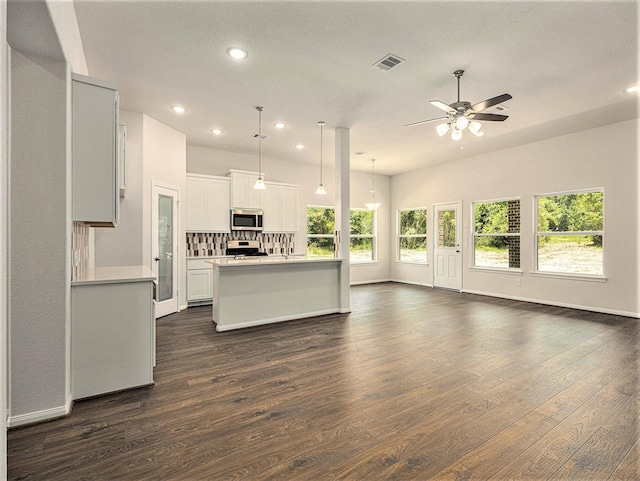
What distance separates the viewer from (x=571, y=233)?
5.96m

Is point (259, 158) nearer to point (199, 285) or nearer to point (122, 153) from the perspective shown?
point (199, 285)

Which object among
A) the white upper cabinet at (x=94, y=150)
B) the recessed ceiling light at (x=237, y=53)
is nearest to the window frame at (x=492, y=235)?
the recessed ceiling light at (x=237, y=53)

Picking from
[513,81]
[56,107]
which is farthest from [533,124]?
[56,107]

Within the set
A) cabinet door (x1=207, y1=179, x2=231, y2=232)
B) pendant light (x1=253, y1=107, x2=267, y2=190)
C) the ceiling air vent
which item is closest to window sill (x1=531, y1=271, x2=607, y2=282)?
the ceiling air vent

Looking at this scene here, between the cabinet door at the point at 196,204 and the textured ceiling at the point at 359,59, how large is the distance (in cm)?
105

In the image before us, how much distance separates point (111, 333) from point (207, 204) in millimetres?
3922

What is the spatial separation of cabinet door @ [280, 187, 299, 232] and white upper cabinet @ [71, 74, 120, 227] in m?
4.62

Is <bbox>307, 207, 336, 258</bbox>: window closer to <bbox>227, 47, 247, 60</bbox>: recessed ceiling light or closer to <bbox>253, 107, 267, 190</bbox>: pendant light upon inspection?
<bbox>253, 107, 267, 190</bbox>: pendant light

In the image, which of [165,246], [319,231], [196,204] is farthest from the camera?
[319,231]

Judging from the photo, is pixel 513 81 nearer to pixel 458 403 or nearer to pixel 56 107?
pixel 458 403

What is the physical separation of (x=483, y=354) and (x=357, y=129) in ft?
12.7

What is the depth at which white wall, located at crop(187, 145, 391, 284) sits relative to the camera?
6.78 m

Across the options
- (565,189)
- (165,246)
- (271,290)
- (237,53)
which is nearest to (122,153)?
(237,53)

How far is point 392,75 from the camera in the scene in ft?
12.3
